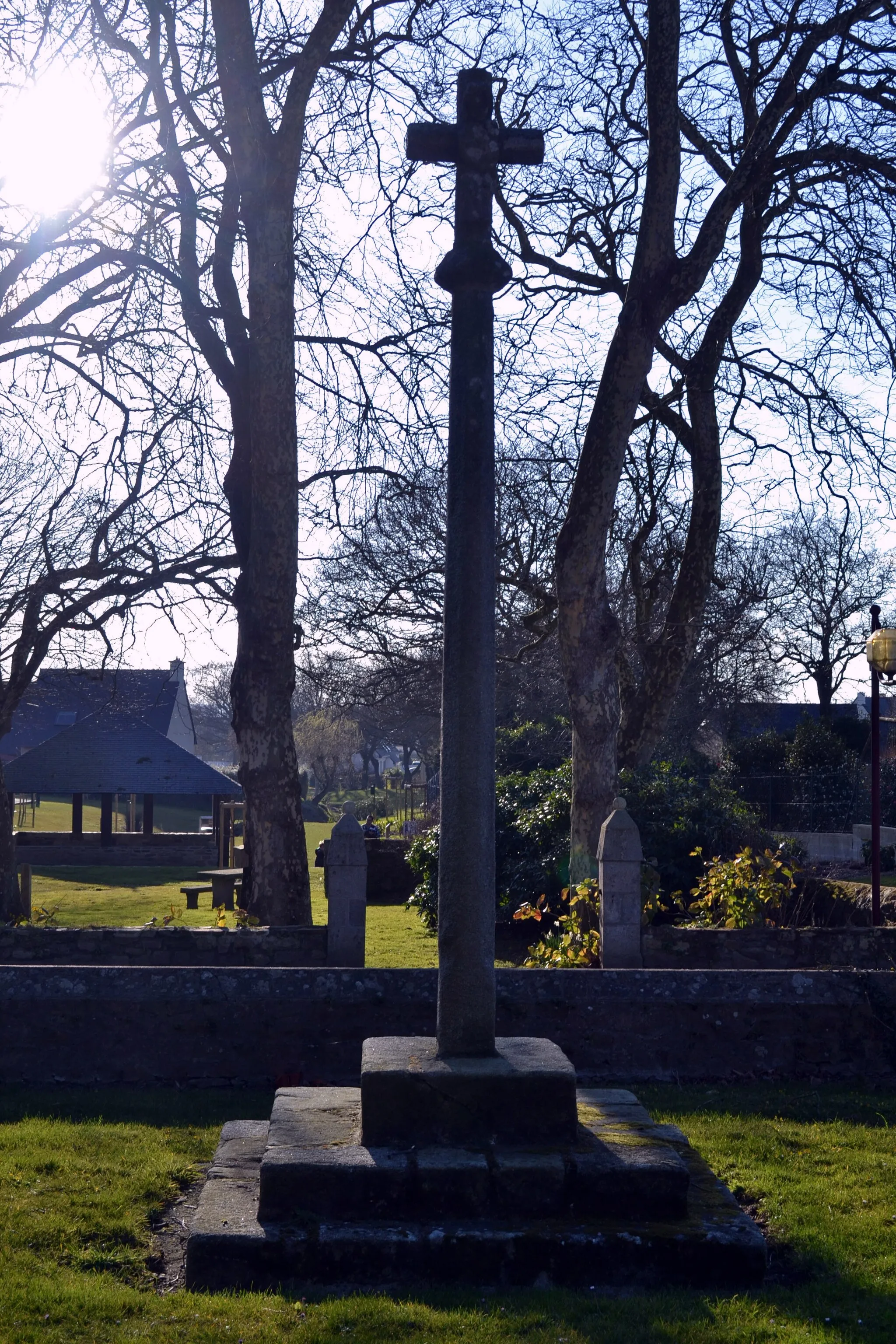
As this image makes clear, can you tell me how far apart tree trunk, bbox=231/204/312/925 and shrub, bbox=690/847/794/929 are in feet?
12.5

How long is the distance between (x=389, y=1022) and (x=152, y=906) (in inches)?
589

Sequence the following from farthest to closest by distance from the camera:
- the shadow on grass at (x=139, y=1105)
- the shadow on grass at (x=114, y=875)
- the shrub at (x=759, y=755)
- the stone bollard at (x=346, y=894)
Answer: the shrub at (x=759, y=755) < the shadow on grass at (x=114, y=875) < the stone bollard at (x=346, y=894) < the shadow on grass at (x=139, y=1105)

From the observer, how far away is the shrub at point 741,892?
10914mm

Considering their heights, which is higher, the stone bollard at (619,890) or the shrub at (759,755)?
the shrub at (759,755)

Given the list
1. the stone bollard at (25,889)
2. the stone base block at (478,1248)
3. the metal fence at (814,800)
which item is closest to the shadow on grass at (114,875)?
the stone bollard at (25,889)

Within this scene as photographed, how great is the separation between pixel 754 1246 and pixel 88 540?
1895 centimetres

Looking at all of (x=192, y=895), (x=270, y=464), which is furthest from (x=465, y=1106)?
(x=192, y=895)

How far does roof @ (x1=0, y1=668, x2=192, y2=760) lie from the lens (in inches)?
731

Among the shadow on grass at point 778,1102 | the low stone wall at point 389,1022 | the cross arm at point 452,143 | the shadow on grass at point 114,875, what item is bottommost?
the shadow on grass at point 114,875

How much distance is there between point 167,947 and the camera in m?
9.53

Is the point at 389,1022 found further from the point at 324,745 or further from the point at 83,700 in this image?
the point at 324,745

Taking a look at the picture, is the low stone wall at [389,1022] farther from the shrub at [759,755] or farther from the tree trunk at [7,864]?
the shrub at [759,755]

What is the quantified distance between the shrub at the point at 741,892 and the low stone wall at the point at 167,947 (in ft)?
12.3

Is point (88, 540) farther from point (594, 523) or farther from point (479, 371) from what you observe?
point (479, 371)
